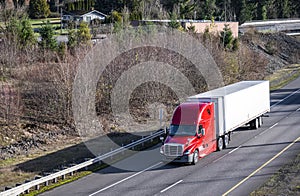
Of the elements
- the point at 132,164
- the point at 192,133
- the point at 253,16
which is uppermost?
the point at 253,16

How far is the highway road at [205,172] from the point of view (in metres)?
21.4

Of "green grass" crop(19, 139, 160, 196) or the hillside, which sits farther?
the hillside

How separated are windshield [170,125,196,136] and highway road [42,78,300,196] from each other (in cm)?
167

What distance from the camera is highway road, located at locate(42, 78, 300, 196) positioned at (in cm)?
2138

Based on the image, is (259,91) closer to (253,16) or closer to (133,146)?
(133,146)

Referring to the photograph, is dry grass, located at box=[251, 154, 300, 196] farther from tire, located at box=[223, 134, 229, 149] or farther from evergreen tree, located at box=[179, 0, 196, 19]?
evergreen tree, located at box=[179, 0, 196, 19]

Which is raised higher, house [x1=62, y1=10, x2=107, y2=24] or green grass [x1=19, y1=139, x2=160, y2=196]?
house [x1=62, y1=10, x2=107, y2=24]

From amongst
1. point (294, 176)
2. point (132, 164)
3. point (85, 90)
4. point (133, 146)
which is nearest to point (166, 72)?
point (85, 90)

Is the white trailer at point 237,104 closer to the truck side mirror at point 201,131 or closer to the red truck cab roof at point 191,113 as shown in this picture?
the red truck cab roof at point 191,113

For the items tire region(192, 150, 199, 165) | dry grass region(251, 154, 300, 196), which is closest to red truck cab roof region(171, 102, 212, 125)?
tire region(192, 150, 199, 165)

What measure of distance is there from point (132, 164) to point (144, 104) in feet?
52.7

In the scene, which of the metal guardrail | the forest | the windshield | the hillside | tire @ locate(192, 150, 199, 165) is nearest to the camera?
the metal guardrail

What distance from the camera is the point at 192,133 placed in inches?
1021

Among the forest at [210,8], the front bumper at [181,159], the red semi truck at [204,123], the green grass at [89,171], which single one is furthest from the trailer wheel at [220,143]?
the forest at [210,8]
